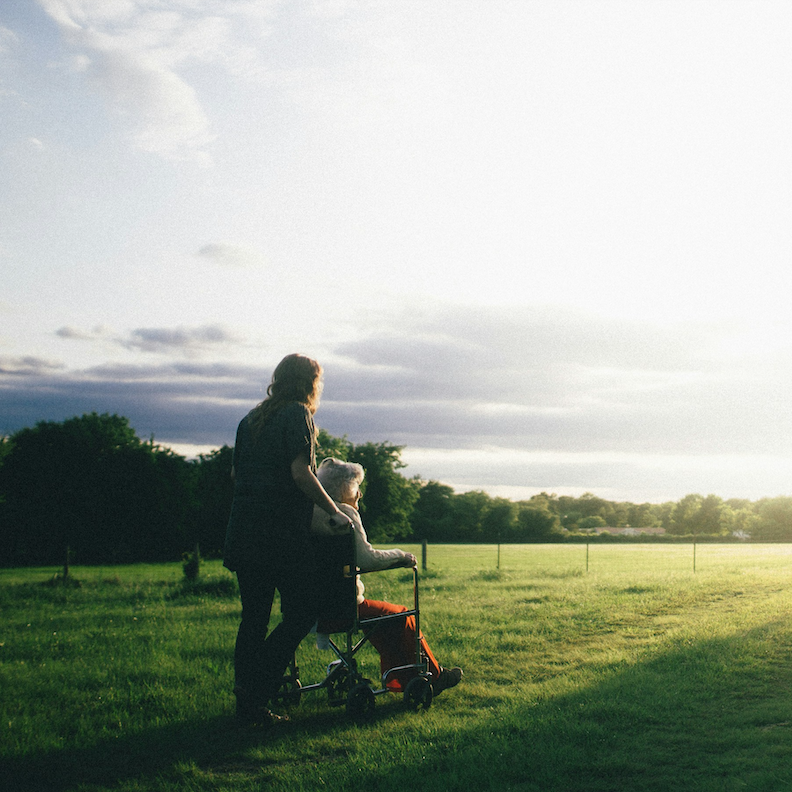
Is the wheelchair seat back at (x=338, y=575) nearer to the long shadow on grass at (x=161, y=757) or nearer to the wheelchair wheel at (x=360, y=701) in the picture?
the wheelchair wheel at (x=360, y=701)

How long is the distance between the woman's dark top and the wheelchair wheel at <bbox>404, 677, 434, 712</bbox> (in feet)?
4.59

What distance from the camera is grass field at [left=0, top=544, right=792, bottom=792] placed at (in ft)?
12.5

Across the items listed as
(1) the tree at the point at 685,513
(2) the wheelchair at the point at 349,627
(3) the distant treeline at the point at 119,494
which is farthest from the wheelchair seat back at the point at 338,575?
(1) the tree at the point at 685,513

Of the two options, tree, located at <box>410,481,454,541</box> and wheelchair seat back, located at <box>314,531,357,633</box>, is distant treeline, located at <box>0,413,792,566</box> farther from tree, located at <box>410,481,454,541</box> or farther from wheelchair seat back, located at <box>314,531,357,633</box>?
tree, located at <box>410,481,454,541</box>

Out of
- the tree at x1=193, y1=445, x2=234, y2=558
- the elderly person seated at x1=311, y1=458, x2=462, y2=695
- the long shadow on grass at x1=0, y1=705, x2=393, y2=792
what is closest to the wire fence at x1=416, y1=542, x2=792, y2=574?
the tree at x1=193, y1=445, x2=234, y2=558

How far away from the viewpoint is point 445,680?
538 cm

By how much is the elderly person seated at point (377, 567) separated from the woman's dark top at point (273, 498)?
31cm

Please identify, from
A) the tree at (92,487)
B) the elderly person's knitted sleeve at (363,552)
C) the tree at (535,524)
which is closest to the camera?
the elderly person's knitted sleeve at (363,552)

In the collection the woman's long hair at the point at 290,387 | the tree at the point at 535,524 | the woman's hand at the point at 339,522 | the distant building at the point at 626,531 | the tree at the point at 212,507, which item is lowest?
the distant building at the point at 626,531

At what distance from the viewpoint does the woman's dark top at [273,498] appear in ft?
14.9

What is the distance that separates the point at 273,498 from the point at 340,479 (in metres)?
0.64

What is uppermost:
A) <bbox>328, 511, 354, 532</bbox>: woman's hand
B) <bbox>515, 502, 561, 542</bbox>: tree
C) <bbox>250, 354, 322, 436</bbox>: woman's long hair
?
<bbox>250, 354, 322, 436</bbox>: woman's long hair

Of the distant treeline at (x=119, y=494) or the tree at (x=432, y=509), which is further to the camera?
the tree at (x=432, y=509)

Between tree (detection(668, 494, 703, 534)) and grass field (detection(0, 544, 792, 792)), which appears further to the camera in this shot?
tree (detection(668, 494, 703, 534))
